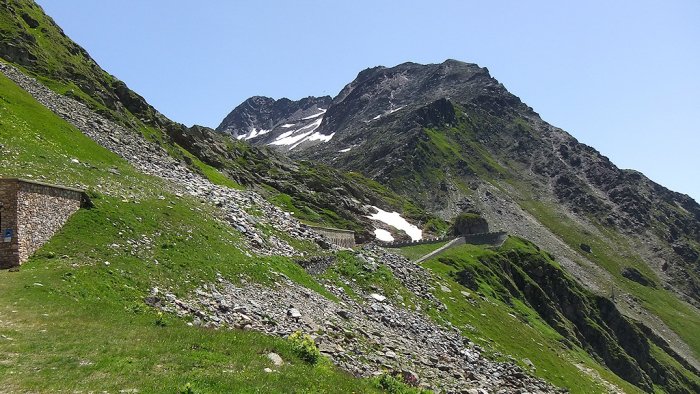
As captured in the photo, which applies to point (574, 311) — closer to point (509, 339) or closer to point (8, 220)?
point (509, 339)

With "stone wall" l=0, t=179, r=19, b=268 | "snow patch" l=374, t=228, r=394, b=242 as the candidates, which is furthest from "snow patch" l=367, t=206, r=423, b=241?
"stone wall" l=0, t=179, r=19, b=268

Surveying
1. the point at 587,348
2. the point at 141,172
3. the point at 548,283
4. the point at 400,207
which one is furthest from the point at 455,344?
the point at 400,207

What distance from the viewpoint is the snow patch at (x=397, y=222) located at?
Result: 14576 cm

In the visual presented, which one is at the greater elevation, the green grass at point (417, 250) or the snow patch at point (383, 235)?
the green grass at point (417, 250)

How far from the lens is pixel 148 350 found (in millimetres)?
17781

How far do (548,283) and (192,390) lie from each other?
108503mm

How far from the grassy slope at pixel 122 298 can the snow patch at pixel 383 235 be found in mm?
87977

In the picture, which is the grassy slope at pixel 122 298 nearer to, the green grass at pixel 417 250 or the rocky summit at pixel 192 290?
the rocky summit at pixel 192 290

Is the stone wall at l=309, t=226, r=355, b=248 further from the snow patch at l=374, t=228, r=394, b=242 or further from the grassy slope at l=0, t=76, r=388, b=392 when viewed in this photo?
the grassy slope at l=0, t=76, r=388, b=392

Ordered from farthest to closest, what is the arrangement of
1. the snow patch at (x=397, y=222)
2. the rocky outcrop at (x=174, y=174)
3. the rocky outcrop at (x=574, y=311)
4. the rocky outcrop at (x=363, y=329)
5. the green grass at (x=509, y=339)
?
the snow patch at (x=397, y=222) < the rocky outcrop at (x=574, y=311) < the green grass at (x=509, y=339) < the rocky outcrop at (x=174, y=174) < the rocky outcrop at (x=363, y=329)

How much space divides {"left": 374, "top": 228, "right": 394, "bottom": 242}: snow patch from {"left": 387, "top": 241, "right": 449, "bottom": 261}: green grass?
33136 millimetres

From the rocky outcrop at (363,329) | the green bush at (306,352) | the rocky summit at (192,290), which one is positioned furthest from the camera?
the rocky outcrop at (363,329)

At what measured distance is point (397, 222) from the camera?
15375cm

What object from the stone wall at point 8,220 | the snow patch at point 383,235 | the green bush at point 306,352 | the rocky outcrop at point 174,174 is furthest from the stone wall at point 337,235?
the green bush at point 306,352
